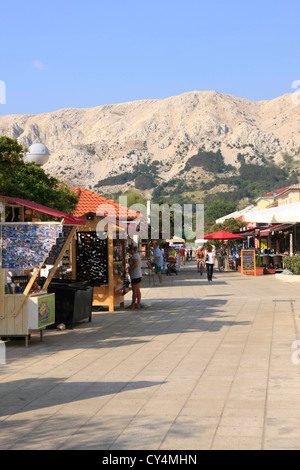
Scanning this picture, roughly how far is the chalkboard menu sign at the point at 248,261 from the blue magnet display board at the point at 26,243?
75.4 ft

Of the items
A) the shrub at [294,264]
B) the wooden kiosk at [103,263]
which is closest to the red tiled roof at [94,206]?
the shrub at [294,264]

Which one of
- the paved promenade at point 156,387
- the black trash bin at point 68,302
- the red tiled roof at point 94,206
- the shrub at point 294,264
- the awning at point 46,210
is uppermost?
the red tiled roof at point 94,206

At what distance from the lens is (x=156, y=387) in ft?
22.3

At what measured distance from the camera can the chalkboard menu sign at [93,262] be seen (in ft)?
49.8

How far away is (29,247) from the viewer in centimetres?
1015

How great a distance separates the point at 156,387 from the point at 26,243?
4207mm

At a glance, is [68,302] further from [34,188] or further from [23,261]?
[34,188]

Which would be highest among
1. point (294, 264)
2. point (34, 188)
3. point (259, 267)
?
point (34, 188)

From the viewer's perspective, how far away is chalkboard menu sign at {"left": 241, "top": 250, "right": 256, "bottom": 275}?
32188 millimetres

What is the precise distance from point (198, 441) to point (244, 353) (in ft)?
13.9

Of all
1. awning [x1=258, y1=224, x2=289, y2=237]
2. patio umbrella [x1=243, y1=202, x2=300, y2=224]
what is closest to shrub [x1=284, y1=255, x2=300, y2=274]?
patio umbrella [x1=243, y1=202, x2=300, y2=224]

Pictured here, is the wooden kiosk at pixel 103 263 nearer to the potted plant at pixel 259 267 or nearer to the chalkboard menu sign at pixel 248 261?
the chalkboard menu sign at pixel 248 261

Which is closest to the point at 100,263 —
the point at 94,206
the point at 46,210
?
the point at 46,210
